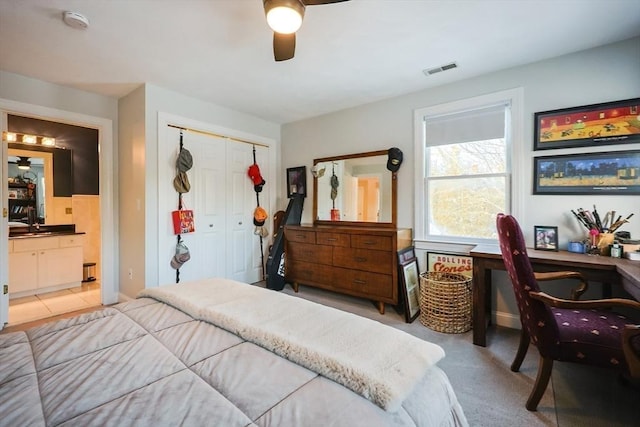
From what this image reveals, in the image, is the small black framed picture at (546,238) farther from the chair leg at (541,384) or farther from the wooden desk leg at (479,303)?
the chair leg at (541,384)

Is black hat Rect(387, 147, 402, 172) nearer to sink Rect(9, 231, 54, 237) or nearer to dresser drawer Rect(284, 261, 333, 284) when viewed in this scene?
dresser drawer Rect(284, 261, 333, 284)

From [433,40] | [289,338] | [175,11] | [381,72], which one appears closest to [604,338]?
[289,338]

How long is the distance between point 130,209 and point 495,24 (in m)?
3.87

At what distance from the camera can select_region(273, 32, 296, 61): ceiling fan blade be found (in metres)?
1.78

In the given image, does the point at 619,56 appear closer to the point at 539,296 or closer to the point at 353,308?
the point at 539,296

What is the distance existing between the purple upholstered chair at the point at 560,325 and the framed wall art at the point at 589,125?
4.34ft

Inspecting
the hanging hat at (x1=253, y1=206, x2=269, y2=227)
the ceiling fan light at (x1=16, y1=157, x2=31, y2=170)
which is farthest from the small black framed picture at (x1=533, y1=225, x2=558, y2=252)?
the ceiling fan light at (x1=16, y1=157, x2=31, y2=170)

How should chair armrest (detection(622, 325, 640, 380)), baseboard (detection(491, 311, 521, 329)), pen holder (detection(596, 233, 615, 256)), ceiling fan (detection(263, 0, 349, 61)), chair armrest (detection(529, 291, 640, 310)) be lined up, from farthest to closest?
baseboard (detection(491, 311, 521, 329))
pen holder (detection(596, 233, 615, 256))
ceiling fan (detection(263, 0, 349, 61))
chair armrest (detection(529, 291, 640, 310))
chair armrest (detection(622, 325, 640, 380))

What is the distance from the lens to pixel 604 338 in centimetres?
148

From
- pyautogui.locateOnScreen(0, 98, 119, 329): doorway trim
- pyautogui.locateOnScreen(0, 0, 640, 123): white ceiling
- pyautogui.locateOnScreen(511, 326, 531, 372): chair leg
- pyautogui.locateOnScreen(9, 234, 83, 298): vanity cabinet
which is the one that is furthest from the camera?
pyautogui.locateOnScreen(9, 234, 83, 298): vanity cabinet

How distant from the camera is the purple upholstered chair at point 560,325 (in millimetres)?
1438

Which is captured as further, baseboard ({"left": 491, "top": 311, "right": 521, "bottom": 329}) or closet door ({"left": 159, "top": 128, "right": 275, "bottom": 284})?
closet door ({"left": 159, "top": 128, "right": 275, "bottom": 284})

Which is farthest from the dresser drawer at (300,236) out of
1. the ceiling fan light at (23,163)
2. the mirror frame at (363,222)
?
the ceiling fan light at (23,163)

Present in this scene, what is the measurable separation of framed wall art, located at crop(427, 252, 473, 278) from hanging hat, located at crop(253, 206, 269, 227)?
233 cm
